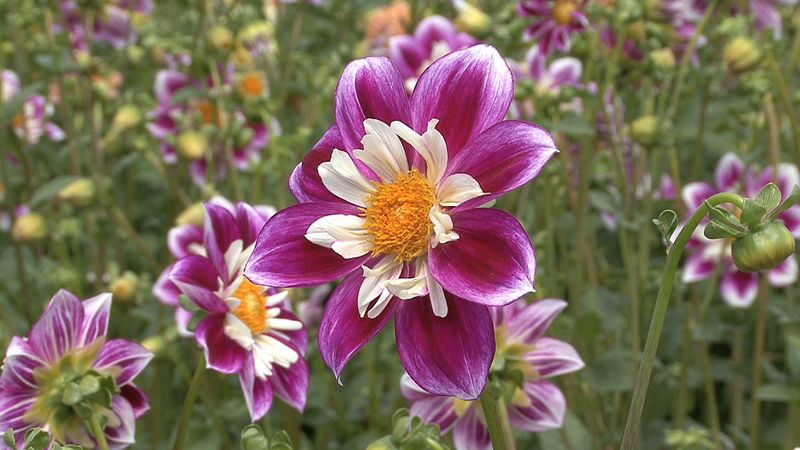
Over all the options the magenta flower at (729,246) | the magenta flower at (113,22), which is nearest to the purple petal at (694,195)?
the magenta flower at (729,246)

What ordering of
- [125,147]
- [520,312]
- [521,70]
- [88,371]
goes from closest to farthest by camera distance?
[88,371] < [520,312] < [521,70] < [125,147]

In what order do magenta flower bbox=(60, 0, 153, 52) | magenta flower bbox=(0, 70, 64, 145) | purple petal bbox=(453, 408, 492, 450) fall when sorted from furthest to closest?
magenta flower bbox=(60, 0, 153, 52) < magenta flower bbox=(0, 70, 64, 145) < purple petal bbox=(453, 408, 492, 450)

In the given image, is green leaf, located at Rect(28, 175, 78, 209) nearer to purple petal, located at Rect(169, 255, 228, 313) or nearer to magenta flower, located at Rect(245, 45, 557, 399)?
purple petal, located at Rect(169, 255, 228, 313)

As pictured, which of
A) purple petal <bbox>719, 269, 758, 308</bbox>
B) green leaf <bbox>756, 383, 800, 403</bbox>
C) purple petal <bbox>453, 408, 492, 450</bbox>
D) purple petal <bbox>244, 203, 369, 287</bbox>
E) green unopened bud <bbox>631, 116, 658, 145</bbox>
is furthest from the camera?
purple petal <bbox>719, 269, 758, 308</bbox>

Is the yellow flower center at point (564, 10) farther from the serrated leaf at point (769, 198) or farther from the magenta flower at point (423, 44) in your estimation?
the serrated leaf at point (769, 198)

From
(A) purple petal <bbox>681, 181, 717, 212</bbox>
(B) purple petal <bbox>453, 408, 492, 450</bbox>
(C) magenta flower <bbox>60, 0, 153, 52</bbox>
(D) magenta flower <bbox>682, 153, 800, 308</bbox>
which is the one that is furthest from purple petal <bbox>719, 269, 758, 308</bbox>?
(C) magenta flower <bbox>60, 0, 153, 52</bbox>

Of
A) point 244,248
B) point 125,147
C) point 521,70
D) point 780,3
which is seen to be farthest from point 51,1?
point 780,3

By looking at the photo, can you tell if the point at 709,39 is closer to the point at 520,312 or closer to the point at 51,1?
the point at 520,312
